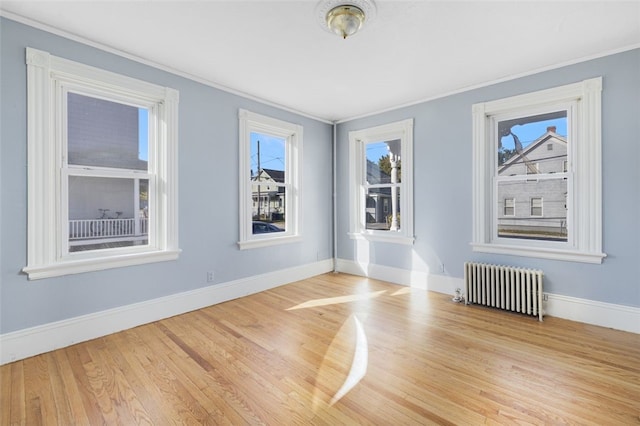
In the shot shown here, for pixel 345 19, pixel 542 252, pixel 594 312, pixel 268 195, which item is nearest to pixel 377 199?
pixel 268 195

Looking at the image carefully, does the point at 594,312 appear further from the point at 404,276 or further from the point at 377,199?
the point at 377,199

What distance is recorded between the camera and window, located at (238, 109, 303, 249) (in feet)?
12.8

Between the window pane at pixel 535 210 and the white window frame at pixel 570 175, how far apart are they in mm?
74

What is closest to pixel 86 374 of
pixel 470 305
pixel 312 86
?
pixel 312 86

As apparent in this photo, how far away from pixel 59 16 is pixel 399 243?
4329 mm

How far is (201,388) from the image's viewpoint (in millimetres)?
1961

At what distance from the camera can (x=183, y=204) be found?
3.30 metres

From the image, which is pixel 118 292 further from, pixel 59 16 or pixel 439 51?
pixel 439 51

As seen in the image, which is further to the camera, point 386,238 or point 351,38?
point 386,238

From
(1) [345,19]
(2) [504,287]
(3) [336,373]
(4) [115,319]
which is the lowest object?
(3) [336,373]

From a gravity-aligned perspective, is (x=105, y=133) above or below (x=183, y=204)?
above

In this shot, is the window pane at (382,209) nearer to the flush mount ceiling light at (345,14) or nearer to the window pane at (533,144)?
the window pane at (533,144)

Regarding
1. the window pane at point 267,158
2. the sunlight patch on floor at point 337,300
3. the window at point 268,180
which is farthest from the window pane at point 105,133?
the sunlight patch on floor at point 337,300

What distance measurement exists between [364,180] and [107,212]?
3.55 metres
